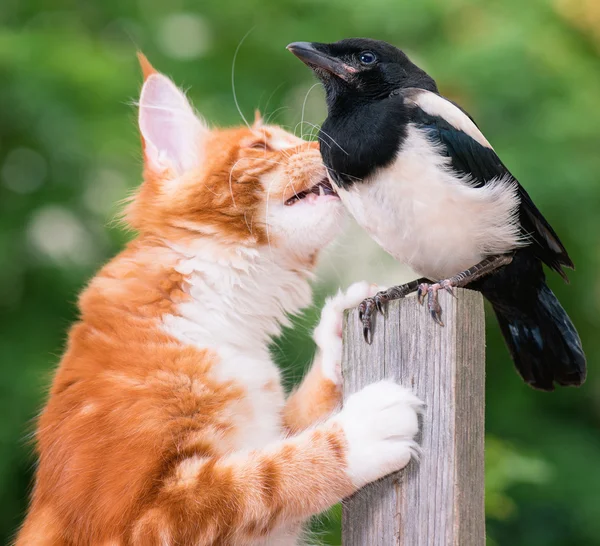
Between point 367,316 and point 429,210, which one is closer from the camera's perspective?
point 367,316

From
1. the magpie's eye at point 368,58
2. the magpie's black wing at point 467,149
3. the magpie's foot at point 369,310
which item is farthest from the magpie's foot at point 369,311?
the magpie's eye at point 368,58

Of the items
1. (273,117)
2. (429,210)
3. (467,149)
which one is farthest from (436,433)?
(273,117)

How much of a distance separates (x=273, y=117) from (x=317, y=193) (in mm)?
1472

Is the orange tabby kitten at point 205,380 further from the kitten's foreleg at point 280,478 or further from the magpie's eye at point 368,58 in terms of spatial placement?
the magpie's eye at point 368,58

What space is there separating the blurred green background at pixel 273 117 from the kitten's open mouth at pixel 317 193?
1128 millimetres

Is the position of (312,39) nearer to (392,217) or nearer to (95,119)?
(95,119)

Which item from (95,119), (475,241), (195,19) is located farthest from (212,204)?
(195,19)

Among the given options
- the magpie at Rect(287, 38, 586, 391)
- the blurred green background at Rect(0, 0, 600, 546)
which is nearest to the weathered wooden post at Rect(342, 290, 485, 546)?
the magpie at Rect(287, 38, 586, 391)

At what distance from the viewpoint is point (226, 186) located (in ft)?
7.63

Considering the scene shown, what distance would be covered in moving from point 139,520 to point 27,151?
10.1ft

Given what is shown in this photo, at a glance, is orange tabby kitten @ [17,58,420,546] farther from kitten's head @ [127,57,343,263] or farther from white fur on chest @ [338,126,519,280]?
white fur on chest @ [338,126,519,280]

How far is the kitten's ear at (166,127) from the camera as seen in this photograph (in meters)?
2.43

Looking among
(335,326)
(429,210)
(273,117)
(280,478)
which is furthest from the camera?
(273,117)

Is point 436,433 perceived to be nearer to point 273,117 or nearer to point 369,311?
point 369,311
